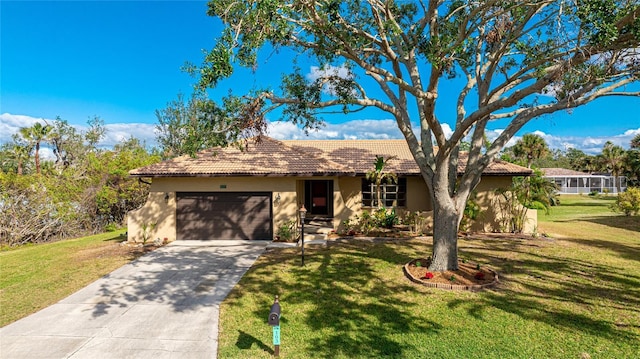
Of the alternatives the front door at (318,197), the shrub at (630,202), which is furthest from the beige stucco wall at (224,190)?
the shrub at (630,202)

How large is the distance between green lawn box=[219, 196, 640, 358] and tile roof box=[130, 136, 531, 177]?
4.36 meters

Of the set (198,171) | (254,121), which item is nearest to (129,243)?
(198,171)

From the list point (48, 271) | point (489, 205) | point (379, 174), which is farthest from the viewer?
point (489, 205)

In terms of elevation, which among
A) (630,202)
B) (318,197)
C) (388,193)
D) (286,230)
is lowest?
(286,230)

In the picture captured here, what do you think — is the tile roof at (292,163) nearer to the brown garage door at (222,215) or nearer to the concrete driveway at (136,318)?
the brown garage door at (222,215)

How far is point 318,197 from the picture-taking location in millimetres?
18812

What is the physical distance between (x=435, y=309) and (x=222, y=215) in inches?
409

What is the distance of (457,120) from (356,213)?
7467 mm

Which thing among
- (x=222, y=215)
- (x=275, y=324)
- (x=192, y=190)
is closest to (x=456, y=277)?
(x=275, y=324)

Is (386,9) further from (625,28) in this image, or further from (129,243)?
(129,243)

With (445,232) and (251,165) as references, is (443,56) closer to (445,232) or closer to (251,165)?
(445,232)

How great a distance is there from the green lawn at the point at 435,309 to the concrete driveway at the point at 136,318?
0.58 meters

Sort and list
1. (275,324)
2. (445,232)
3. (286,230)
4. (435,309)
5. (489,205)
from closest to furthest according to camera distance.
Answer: (275,324)
(435,309)
(445,232)
(286,230)
(489,205)

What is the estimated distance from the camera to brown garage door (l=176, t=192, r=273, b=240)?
47.9 ft
